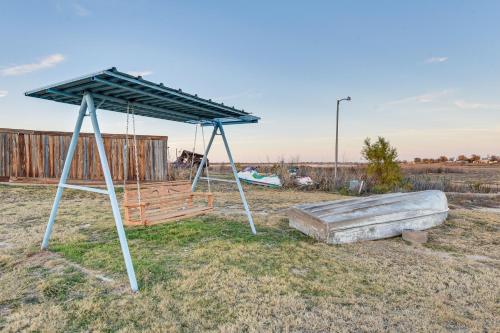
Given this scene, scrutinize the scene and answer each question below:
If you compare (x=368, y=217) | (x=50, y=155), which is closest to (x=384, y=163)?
(x=368, y=217)

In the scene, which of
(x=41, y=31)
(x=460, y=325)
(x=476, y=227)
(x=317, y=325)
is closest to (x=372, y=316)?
(x=317, y=325)

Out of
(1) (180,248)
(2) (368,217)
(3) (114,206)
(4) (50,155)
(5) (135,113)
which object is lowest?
(1) (180,248)

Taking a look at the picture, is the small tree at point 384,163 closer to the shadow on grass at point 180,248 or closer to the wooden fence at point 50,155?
the shadow on grass at point 180,248

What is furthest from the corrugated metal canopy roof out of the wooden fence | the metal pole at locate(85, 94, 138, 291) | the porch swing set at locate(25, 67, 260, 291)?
the wooden fence

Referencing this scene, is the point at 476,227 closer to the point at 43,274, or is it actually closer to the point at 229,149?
the point at 229,149

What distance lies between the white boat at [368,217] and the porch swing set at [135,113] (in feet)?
3.51

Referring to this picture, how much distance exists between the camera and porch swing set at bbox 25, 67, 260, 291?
303cm

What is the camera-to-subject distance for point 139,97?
12.3ft

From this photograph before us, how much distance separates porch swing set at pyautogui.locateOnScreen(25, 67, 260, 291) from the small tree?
346 inches

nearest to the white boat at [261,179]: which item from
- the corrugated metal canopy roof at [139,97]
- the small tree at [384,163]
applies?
the small tree at [384,163]

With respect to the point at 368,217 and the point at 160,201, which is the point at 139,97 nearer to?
the point at 160,201

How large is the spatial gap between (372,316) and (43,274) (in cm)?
345

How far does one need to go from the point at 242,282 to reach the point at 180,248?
1.52 m

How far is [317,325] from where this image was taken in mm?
2270
